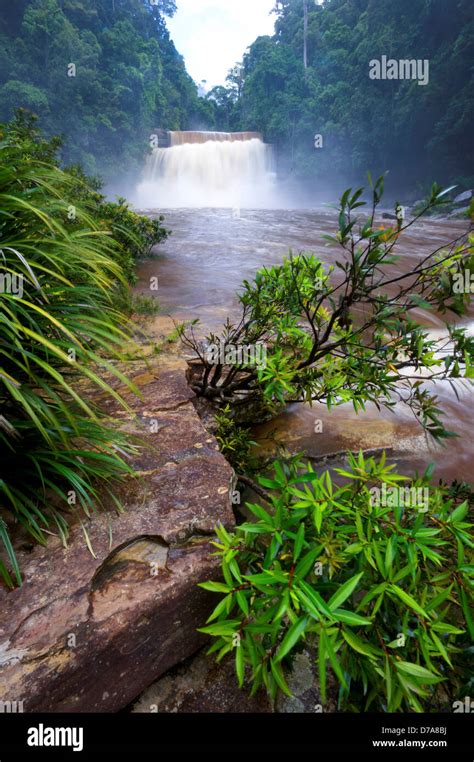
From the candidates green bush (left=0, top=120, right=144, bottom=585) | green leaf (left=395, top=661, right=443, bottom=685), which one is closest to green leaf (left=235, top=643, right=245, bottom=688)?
green leaf (left=395, top=661, right=443, bottom=685)

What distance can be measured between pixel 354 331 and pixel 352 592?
4.47ft

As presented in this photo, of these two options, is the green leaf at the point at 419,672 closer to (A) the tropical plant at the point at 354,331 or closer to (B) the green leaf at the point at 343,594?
(B) the green leaf at the point at 343,594

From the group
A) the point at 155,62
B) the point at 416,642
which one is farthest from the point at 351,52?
the point at 416,642

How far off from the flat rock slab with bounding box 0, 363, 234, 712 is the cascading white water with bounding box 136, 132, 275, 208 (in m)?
30.6

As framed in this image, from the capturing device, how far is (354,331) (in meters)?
2.14

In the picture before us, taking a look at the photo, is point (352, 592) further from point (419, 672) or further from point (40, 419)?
point (40, 419)

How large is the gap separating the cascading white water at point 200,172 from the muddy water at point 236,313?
21.3m

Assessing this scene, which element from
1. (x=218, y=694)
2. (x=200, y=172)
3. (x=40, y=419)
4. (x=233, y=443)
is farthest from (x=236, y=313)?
(x=200, y=172)

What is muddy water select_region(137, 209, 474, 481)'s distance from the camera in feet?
10.5

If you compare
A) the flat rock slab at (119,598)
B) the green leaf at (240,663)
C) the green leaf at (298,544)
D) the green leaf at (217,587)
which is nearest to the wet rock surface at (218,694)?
the flat rock slab at (119,598)

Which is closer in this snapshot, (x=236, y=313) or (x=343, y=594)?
(x=343, y=594)

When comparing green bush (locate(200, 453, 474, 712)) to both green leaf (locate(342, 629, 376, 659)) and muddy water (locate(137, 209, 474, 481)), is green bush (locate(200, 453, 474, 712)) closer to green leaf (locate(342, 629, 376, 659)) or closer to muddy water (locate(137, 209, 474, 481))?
green leaf (locate(342, 629, 376, 659))
